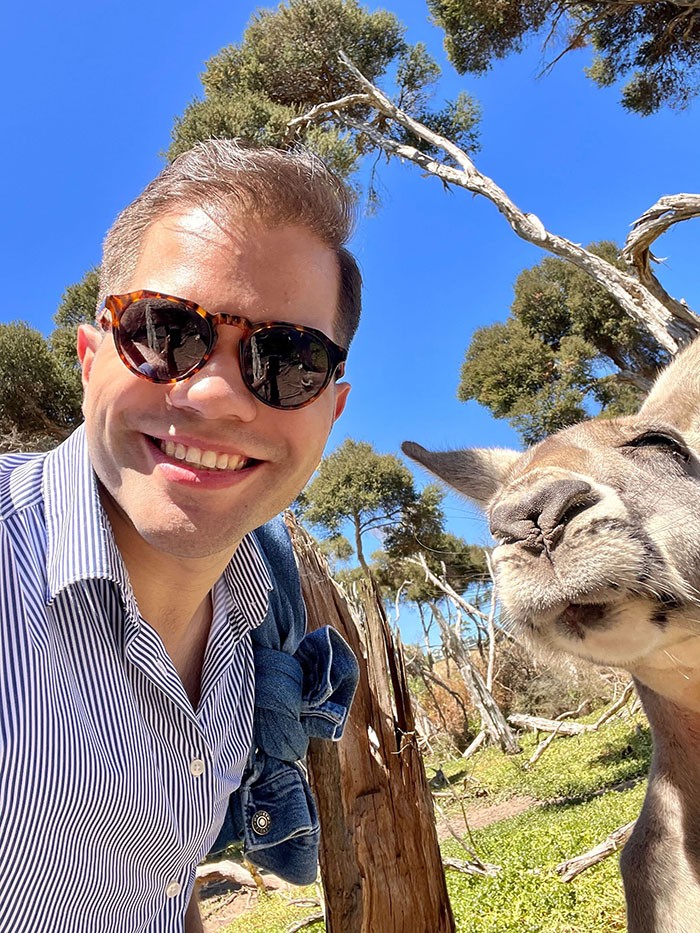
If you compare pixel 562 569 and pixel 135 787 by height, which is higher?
pixel 562 569

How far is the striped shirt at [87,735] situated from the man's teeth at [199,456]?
8.1 inches

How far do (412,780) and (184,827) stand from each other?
1.74 m

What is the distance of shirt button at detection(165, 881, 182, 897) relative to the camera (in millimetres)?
1765

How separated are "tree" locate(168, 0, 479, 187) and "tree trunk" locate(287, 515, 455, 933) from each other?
31.9 ft

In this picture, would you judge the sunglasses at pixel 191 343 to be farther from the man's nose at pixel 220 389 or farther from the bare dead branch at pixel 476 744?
the bare dead branch at pixel 476 744

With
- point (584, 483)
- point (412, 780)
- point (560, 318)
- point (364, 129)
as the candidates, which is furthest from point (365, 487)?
point (584, 483)

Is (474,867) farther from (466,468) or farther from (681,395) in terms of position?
(681,395)

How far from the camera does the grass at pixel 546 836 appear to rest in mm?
4742

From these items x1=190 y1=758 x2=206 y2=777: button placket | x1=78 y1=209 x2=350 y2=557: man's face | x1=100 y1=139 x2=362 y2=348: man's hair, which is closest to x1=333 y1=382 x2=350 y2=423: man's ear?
x1=100 y1=139 x2=362 y2=348: man's hair

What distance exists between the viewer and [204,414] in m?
1.73

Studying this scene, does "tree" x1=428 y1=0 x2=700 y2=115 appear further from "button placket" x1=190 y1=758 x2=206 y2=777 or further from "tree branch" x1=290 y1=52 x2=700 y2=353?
"button placket" x1=190 y1=758 x2=206 y2=777

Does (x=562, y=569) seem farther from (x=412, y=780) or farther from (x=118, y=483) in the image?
(x=412, y=780)

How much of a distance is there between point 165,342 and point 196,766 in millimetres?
1010

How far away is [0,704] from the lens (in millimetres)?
1357
